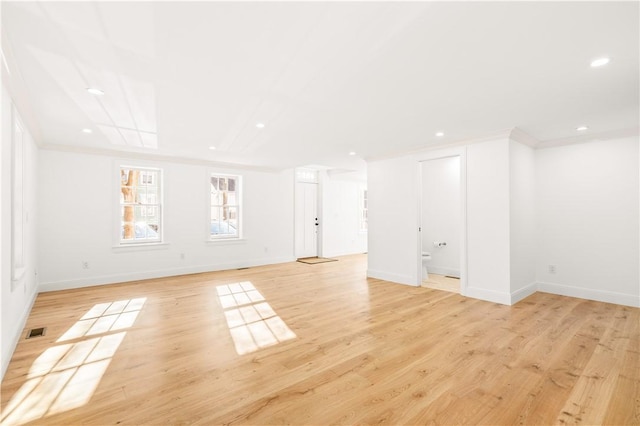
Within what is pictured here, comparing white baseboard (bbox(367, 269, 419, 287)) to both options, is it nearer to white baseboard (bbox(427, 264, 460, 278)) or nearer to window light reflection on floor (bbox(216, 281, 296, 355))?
white baseboard (bbox(427, 264, 460, 278))

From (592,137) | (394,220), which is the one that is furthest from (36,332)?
(592,137)

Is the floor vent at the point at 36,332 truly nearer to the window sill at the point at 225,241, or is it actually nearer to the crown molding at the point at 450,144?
the window sill at the point at 225,241

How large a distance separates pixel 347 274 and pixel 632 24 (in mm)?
5277

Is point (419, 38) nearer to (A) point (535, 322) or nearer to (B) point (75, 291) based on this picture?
(A) point (535, 322)

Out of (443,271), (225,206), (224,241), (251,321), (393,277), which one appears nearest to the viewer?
(251,321)

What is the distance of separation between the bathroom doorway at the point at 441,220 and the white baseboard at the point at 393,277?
0.62 meters

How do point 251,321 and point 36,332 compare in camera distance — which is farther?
point 251,321

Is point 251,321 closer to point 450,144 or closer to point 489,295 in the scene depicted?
point 489,295

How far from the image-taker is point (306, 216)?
28.4 feet

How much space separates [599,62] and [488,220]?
7.95ft

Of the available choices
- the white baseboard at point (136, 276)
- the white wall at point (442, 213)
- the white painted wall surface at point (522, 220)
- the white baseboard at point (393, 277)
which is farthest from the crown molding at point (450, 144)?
the white baseboard at point (136, 276)

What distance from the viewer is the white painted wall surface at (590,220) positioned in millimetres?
4133

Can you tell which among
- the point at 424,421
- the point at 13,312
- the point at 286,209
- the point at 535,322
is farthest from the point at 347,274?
the point at 13,312

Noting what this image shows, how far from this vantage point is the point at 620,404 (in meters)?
2.01
